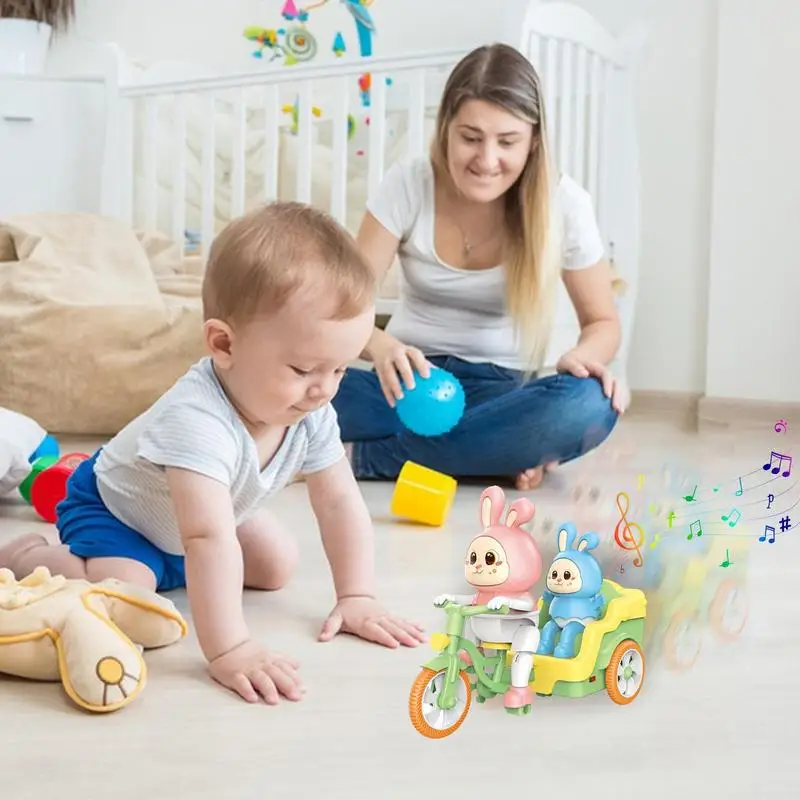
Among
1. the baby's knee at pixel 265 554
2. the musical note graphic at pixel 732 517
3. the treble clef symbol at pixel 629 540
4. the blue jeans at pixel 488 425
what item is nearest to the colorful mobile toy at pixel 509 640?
the treble clef symbol at pixel 629 540

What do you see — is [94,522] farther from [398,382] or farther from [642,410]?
[642,410]

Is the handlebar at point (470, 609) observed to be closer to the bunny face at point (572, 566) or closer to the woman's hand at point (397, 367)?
the bunny face at point (572, 566)

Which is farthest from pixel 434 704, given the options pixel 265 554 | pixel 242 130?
pixel 242 130

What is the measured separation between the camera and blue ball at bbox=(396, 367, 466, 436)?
4.91ft

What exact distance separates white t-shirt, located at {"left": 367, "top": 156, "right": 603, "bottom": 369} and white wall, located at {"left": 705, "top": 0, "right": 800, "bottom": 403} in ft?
2.93

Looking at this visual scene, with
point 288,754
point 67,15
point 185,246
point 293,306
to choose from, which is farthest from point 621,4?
point 288,754

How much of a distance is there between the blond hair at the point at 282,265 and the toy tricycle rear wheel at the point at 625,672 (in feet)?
1.03

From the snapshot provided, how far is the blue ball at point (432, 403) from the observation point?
4.91 ft

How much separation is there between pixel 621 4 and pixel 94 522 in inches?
78.0

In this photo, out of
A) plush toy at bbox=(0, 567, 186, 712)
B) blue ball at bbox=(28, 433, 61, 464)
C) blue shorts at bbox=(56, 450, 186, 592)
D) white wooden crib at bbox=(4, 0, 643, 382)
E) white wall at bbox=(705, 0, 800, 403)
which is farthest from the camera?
white wall at bbox=(705, 0, 800, 403)

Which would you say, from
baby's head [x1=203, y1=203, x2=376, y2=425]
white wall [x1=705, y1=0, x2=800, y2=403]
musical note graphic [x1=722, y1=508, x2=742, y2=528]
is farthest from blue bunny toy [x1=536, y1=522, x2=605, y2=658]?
white wall [x1=705, y1=0, x2=800, y2=403]

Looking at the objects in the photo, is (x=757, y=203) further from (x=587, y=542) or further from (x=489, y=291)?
(x=587, y=542)

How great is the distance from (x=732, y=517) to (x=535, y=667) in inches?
26.7

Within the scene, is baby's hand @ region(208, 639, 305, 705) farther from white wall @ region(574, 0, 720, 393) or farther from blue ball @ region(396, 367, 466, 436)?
white wall @ region(574, 0, 720, 393)
